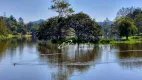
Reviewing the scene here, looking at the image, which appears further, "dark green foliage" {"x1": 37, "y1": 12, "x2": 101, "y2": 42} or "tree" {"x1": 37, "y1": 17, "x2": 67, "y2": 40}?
"tree" {"x1": 37, "y1": 17, "x2": 67, "y2": 40}

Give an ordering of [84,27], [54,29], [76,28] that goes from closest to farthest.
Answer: [84,27]
[76,28]
[54,29]

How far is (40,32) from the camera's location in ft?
268

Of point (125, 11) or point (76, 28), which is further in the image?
point (125, 11)

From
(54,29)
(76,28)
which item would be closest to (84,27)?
(76,28)

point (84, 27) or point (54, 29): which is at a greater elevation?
point (84, 27)

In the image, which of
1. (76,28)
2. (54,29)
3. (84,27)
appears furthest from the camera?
(54,29)

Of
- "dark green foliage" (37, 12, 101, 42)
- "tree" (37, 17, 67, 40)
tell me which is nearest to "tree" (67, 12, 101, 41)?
"dark green foliage" (37, 12, 101, 42)

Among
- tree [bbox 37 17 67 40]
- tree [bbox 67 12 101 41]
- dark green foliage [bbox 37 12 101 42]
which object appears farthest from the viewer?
tree [bbox 37 17 67 40]

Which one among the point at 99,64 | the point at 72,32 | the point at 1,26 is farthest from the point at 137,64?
the point at 1,26

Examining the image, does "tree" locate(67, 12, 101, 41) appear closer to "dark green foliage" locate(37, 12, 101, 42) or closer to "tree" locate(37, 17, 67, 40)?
"dark green foliage" locate(37, 12, 101, 42)

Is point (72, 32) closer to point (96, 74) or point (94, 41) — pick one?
point (94, 41)

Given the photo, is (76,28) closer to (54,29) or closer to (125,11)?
(54,29)

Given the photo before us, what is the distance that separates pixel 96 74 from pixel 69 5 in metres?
52.3

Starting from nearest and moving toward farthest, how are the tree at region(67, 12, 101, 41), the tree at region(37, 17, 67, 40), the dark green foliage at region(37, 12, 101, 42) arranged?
the tree at region(67, 12, 101, 41)
the dark green foliage at region(37, 12, 101, 42)
the tree at region(37, 17, 67, 40)
